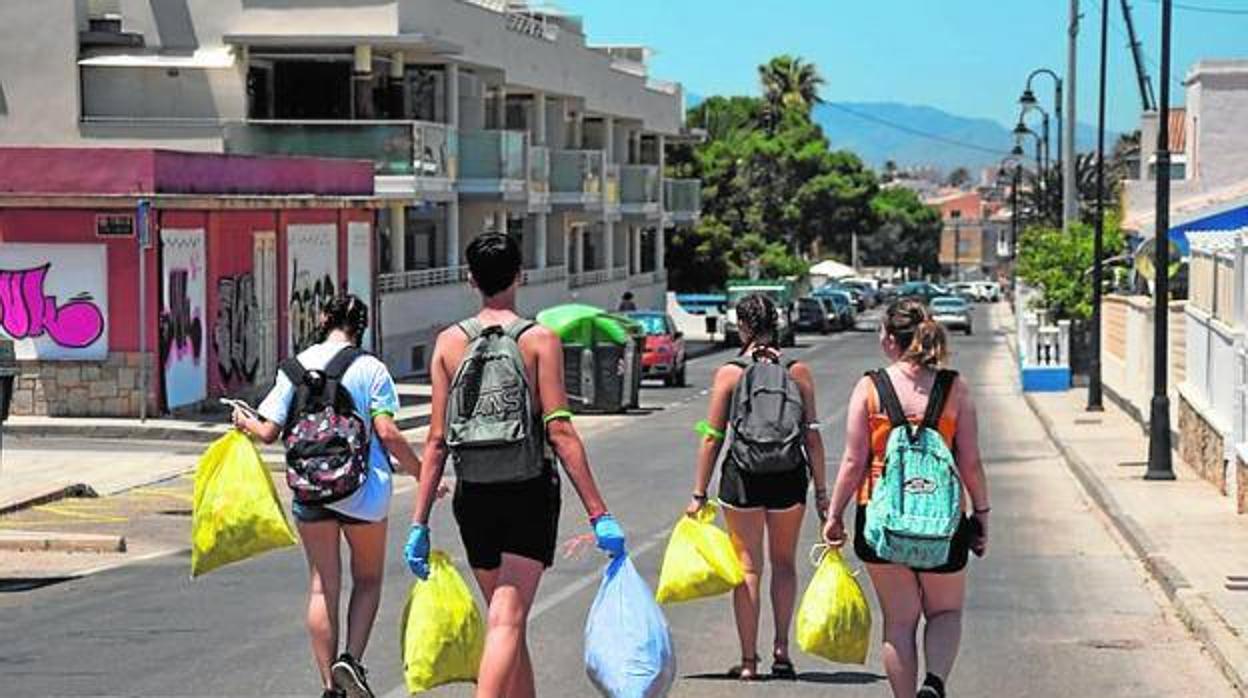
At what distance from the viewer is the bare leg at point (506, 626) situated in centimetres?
842

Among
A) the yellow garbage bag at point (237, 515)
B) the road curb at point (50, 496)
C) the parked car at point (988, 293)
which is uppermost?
the yellow garbage bag at point (237, 515)

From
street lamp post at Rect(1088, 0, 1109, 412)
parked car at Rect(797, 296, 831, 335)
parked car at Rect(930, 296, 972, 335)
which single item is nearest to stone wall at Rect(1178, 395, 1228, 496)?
street lamp post at Rect(1088, 0, 1109, 412)

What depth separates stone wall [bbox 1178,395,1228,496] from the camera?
22323mm

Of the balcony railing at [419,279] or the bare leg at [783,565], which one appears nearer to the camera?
the bare leg at [783,565]

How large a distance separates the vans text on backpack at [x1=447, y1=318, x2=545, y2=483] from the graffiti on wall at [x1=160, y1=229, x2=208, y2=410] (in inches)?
835

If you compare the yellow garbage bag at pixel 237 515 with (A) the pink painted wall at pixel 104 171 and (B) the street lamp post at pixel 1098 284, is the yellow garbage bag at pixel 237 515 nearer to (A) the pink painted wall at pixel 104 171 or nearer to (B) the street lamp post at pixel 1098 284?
(A) the pink painted wall at pixel 104 171

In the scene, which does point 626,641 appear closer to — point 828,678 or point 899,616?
point 899,616

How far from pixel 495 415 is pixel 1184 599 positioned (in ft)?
23.4

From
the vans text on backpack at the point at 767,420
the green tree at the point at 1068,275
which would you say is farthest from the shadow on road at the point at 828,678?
the green tree at the point at 1068,275

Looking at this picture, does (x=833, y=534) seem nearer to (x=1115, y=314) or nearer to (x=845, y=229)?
(x=1115, y=314)

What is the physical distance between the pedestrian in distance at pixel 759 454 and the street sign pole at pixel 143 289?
17.9 m

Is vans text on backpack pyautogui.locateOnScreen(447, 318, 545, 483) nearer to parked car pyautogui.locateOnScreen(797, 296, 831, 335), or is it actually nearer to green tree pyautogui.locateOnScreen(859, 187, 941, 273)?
parked car pyautogui.locateOnScreen(797, 296, 831, 335)

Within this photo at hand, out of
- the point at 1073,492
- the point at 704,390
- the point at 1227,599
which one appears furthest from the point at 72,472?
the point at 704,390

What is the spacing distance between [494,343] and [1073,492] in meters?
16.7
